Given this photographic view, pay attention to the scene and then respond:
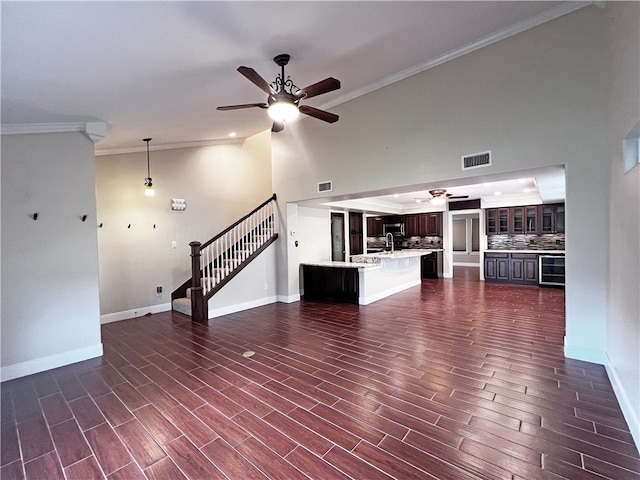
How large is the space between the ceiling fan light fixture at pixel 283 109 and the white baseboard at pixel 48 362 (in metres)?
3.62

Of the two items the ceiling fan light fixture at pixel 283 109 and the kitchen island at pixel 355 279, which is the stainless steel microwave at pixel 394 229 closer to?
the kitchen island at pixel 355 279

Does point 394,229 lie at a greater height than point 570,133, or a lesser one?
lesser

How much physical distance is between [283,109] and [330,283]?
13.9 feet

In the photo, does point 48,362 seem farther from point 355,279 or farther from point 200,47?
point 355,279

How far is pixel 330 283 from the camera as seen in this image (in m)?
6.46

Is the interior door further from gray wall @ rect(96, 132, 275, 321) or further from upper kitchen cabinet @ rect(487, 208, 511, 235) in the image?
upper kitchen cabinet @ rect(487, 208, 511, 235)

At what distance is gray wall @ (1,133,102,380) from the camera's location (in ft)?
10.5

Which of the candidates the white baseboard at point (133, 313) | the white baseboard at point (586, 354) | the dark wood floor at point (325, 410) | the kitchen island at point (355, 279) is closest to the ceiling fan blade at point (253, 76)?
the dark wood floor at point (325, 410)

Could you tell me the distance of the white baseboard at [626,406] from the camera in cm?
193

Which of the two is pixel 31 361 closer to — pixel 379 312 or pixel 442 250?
pixel 379 312

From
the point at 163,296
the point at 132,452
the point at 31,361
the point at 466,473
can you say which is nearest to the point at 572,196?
the point at 466,473

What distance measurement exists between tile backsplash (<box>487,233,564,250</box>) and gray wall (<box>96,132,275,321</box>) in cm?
700

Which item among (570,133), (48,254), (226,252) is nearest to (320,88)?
(570,133)

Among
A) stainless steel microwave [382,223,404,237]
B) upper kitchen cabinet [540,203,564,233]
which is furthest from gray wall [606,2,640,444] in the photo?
stainless steel microwave [382,223,404,237]
